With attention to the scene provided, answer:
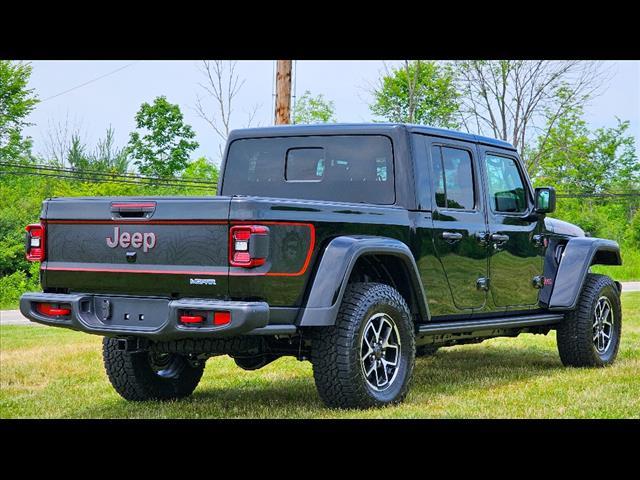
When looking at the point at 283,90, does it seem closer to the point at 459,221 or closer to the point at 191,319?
the point at 459,221

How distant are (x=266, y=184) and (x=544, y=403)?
2.71 meters

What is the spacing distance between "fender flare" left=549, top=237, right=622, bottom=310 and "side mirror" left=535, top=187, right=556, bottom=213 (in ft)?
1.99

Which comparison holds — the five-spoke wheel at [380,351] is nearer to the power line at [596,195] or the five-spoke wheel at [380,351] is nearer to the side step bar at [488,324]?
the side step bar at [488,324]

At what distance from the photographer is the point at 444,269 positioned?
25.7 ft

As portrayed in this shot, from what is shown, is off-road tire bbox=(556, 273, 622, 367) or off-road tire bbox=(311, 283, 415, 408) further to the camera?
off-road tire bbox=(556, 273, 622, 367)

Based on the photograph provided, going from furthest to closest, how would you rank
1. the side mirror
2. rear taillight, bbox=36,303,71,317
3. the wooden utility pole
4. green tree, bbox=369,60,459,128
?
1. green tree, bbox=369,60,459,128
2. the wooden utility pole
3. the side mirror
4. rear taillight, bbox=36,303,71,317

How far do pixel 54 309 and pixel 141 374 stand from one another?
1081 millimetres

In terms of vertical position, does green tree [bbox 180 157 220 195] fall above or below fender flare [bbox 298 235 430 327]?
above

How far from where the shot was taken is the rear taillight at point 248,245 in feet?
20.2

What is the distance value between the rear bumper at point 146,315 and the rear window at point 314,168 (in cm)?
166

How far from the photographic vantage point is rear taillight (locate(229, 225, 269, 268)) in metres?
6.14

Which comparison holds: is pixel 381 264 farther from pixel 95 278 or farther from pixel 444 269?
pixel 95 278

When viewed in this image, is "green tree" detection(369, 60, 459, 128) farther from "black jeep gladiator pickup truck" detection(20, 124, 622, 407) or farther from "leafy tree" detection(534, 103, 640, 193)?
"black jeep gladiator pickup truck" detection(20, 124, 622, 407)

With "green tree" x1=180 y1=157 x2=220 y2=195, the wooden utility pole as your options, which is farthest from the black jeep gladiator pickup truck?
"green tree" x1=180 y1=157 x2=220 y2=195
